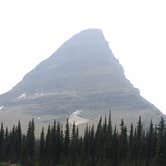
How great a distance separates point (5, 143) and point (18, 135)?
9268mm

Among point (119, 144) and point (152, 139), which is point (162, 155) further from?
point (152, 139)

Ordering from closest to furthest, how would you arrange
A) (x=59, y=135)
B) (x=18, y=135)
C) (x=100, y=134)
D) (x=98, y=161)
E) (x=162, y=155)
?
(x=162, y=155) → (x=98, y=161) → (x=100, y=134) → (x=59, y=135) → (x=18, y=135)

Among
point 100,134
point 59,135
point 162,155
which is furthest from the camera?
point 59,135

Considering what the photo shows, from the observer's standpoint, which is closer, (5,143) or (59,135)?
(59,135)

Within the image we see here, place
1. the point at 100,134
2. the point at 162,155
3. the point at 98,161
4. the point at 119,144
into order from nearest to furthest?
the point at 162,155
the point at 98,161
the point at 119,144
the point at 100,134

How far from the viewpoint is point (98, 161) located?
399 feet

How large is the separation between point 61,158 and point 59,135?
339 inches

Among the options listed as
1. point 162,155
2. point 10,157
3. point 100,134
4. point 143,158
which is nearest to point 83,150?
point 100,134

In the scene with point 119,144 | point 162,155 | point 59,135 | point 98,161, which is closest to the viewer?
A: point 162,155

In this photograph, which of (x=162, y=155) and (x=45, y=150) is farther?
(x=45, y=150)

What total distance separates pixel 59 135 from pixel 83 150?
18121 millimetres

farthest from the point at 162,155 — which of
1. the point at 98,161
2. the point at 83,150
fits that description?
the point at 83,150

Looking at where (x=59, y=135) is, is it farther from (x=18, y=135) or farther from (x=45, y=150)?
(x=18, y=135)

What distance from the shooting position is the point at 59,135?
152m
